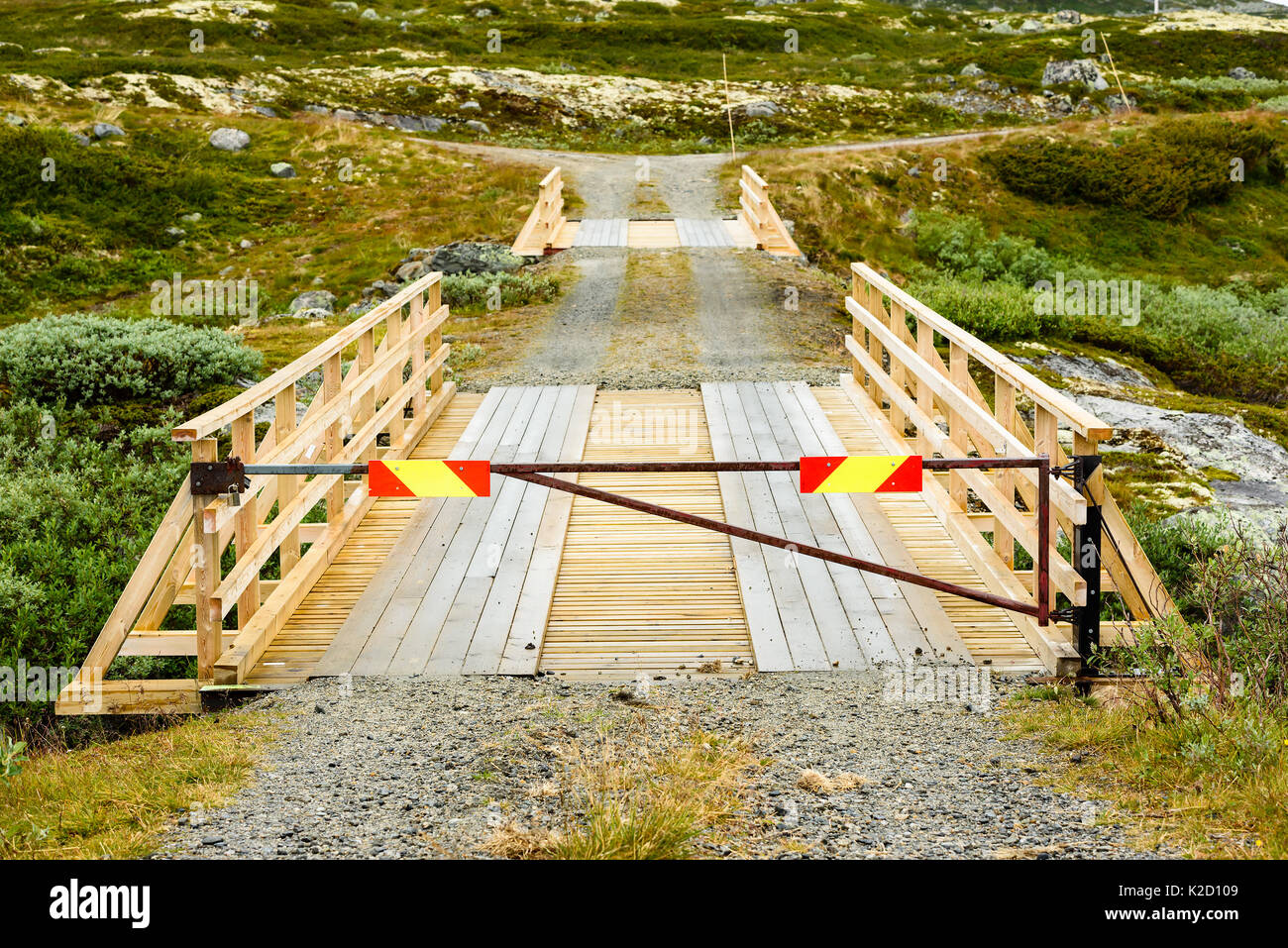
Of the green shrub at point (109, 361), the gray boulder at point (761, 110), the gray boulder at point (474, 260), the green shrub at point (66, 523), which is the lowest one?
the green shrub at point (66, 523)

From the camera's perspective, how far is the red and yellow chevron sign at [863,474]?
5684 millimetres

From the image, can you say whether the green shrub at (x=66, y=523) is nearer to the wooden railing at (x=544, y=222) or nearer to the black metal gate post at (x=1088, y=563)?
the black metal gate post at (x=1088, y=563)

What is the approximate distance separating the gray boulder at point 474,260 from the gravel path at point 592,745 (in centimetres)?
1572

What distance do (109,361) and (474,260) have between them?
9.23m

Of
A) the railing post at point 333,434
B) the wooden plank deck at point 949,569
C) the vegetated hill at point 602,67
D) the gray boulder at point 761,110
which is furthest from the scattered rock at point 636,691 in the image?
the gray boulder at point 761,110

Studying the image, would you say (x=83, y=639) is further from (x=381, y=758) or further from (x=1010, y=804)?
(x=1010, y=804)

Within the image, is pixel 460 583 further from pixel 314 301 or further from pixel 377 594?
pixel 314 301

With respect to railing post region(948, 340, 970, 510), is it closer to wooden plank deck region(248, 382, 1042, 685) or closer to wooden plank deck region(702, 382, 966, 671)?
wooden plank deck region(248, 382, 1042, 685)

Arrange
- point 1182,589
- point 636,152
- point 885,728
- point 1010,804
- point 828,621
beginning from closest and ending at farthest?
1. point 1010,804
2. point 885,728
3. point 828,621
4. point 1182,589
5. point 636,152

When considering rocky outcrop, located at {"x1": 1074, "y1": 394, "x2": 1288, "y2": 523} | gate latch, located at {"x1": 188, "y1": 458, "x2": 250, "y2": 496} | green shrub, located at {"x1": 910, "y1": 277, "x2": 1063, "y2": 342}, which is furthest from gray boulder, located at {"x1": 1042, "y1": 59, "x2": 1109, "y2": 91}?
gate latch, located at {"x1": 188, "y1": 458, "x2": 250, "y2": 496}

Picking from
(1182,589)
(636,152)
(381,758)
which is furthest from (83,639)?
(636,152)

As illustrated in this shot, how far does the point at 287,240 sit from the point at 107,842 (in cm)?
2485

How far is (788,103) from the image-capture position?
47875 millimetres
